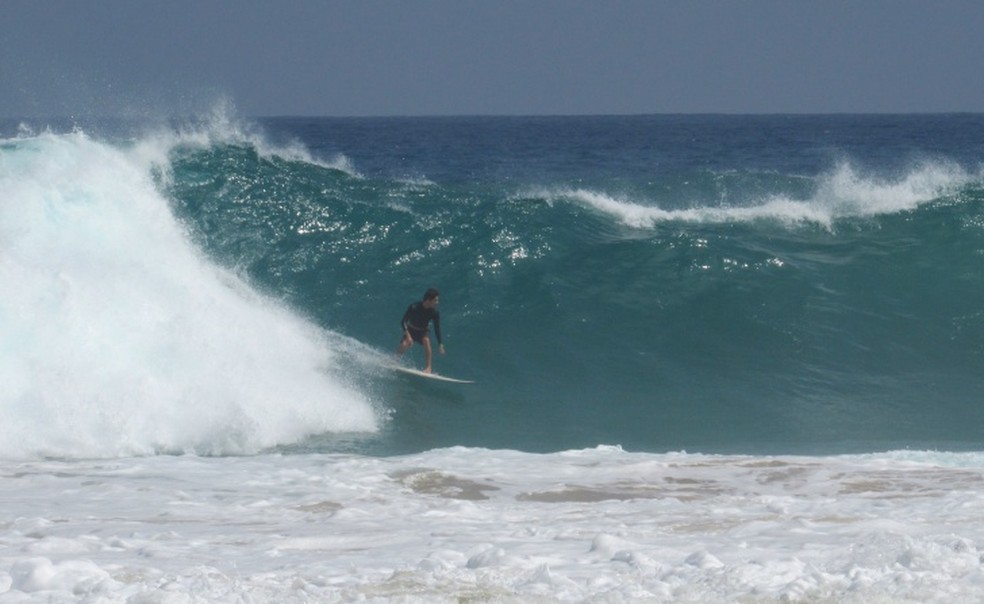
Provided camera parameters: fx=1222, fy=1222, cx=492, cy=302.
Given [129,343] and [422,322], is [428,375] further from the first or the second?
[129,343]

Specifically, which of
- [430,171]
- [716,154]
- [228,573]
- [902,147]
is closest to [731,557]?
[228,573]

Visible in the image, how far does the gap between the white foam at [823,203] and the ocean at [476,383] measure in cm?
8

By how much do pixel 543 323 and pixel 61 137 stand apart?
6223mm

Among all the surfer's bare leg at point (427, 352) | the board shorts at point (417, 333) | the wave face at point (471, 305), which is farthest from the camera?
the board shorts at point (417, 333)

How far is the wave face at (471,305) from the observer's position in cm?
1016

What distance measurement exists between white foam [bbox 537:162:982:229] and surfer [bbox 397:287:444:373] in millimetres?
6057

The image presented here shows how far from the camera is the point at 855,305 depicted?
1480 centimetres

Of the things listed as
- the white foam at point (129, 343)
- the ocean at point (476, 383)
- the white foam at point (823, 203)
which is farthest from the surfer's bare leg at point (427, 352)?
the white foam at point (823, 203)

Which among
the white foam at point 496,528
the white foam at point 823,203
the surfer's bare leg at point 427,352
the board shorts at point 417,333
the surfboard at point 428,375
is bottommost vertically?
the white foam at point 496,528

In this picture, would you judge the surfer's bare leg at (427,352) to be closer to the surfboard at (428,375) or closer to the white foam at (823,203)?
the surfboard at (428,375)

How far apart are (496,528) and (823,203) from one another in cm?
1372

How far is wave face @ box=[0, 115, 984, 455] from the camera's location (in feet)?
33.3

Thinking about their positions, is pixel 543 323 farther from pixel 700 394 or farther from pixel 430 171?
pixel 430 171

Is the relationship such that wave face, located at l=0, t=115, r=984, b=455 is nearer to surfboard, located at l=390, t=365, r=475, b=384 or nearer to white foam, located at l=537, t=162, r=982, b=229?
white foam, located at l=537, t=162, r=982, b=229
